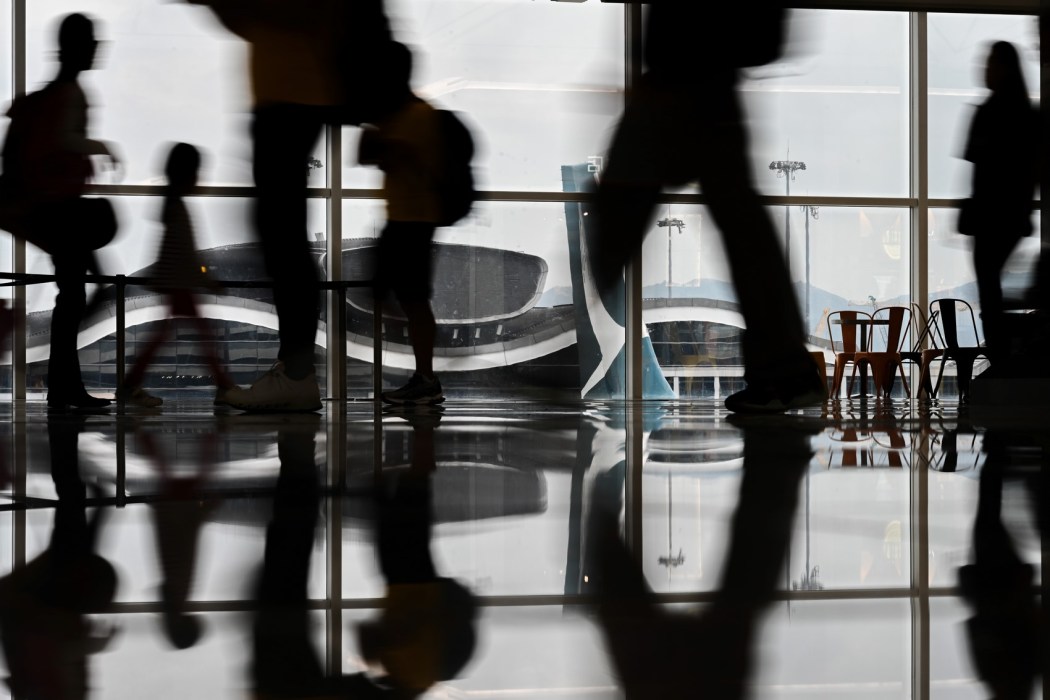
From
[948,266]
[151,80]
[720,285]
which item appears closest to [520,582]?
[720,285]

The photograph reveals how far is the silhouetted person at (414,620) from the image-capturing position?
11.7 inches

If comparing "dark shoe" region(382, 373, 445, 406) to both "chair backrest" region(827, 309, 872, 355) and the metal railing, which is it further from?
"chair backrest" region(827, 309, 872, 355)

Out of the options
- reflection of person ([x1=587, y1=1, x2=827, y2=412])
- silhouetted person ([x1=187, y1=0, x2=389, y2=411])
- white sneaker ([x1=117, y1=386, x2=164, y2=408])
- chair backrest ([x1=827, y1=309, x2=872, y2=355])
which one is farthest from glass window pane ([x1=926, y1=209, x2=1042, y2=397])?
silhouetted person ([x1=187, y1=0, x2=389, y2=411])

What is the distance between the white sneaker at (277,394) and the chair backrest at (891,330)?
21.2 ft

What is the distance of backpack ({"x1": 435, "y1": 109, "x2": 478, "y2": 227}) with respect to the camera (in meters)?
3.72

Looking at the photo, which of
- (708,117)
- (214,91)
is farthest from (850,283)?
(708,117)

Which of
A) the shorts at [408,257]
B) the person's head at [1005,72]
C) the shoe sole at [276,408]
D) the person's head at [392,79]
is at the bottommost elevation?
the shoe sole at [276,408]

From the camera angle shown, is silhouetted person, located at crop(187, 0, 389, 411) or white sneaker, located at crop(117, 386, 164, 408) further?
white sneaker, located at crop(117, 386, 164, 408)

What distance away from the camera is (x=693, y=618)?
1.21ft

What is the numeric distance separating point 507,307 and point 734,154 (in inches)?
230

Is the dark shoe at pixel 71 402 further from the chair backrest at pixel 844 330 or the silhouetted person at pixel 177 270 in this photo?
the chair backrest at pixel 844 330

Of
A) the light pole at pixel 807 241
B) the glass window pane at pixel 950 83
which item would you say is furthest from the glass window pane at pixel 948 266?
the light pole at pixel 807 241

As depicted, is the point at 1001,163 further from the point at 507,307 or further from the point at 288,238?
the point at 507,307

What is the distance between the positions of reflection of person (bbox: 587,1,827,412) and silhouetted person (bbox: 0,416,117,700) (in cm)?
177
